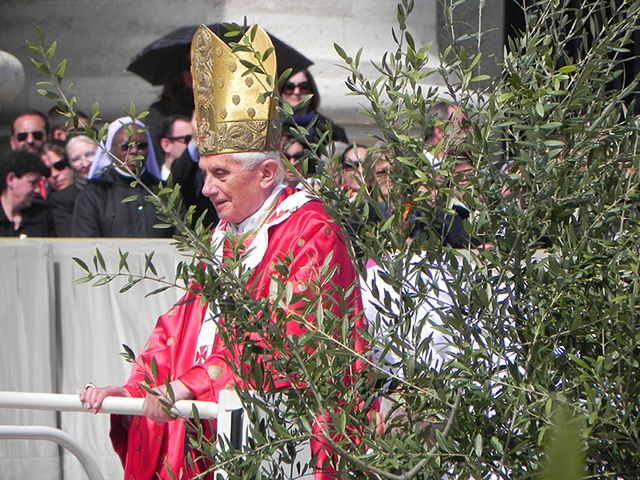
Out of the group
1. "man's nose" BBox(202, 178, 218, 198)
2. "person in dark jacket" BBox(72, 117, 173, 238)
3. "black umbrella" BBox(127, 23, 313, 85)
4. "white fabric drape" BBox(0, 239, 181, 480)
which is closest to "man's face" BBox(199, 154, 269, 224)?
"man's nose" BBox(202, 178, 218, 198)

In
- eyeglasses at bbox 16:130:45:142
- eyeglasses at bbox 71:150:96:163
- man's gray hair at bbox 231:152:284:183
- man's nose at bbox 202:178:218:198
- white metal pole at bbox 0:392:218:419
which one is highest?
man's gray hair at bbox 231:152:284:183

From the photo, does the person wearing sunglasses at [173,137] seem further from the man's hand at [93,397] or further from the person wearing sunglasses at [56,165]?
the man's hand at [93,397]

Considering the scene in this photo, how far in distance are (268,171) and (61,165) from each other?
154 inches

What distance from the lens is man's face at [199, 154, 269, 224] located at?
147 inches

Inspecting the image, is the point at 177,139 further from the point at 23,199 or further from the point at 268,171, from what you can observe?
the point at 268,171

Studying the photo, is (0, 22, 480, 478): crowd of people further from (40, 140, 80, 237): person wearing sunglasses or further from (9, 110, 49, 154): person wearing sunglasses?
(9, 110, 49, 154): person wearing sunglasses

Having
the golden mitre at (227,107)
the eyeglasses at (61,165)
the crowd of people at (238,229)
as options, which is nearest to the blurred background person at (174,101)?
the eyeglasses at (61,165)

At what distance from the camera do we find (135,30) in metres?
8.09

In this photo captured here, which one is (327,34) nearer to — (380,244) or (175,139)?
(175,139)

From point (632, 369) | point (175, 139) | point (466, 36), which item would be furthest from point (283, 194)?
point (175, 139)

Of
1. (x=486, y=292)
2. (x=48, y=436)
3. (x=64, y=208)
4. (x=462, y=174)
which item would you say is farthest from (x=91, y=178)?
(x=486, y=292)

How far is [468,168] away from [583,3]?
0.33m

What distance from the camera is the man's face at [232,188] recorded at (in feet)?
12.3

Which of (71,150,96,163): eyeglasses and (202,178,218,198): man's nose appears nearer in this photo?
(202,178,218,198): man's nose
